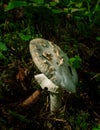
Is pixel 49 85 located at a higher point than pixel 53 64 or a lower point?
lower

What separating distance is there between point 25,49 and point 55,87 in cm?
93

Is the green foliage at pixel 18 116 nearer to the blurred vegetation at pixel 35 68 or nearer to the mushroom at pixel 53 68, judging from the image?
the blurred vegetation at pixel 35 68

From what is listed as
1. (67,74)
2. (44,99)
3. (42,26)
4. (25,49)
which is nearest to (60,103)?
(44,99)

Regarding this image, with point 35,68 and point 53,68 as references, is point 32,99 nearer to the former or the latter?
point 35,68

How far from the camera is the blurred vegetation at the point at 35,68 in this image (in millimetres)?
→ 2949

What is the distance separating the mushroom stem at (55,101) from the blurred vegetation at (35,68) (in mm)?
70

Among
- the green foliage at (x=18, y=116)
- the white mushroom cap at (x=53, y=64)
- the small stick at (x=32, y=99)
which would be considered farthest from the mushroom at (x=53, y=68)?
the green foliage at (x=18, y=116)

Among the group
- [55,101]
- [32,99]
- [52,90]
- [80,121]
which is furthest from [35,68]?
[80,121]

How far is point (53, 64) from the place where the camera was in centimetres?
253

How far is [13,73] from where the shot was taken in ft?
10.4

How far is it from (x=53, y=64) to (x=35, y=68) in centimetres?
80

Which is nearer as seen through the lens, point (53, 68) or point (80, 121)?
point (53, 68)

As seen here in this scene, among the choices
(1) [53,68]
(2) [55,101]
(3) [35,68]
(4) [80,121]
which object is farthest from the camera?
(3) [35,68]

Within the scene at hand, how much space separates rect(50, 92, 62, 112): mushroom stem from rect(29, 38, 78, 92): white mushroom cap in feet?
0.82
